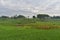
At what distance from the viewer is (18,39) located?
66.1ft

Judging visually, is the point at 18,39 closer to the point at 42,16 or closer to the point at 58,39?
the point at 58,39

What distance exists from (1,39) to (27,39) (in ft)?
10.5

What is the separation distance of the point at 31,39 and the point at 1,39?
369 cm

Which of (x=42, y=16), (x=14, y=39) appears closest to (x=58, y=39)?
(x=14, y=39)

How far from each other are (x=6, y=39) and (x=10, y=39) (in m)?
0.50

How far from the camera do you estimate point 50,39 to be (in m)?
20.6

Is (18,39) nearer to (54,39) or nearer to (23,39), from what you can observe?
(23,39)

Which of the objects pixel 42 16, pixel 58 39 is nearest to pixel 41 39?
pixel 58 39

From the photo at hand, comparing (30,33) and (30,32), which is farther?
(30,32)

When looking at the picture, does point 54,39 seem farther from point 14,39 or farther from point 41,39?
point 14,39

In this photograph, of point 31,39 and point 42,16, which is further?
point 42,16

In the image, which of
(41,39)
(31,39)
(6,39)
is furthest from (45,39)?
(6,39)

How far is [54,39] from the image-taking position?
68.0 ft

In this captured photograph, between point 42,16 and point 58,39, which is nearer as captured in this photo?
point 58,39
